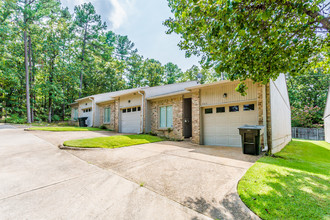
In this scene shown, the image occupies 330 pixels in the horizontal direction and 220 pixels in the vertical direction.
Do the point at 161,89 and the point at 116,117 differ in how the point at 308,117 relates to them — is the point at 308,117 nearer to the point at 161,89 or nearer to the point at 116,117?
the point at 161,89

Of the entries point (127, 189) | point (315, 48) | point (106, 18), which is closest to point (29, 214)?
point (127, 189)

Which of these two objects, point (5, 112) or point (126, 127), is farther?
point (5, 112)

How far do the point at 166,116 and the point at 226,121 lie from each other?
172 inches

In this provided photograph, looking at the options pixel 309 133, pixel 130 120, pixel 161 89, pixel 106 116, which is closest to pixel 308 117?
pixel 309 133

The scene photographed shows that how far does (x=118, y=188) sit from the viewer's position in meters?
3.06

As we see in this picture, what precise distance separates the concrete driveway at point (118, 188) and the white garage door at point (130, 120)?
7.48 m

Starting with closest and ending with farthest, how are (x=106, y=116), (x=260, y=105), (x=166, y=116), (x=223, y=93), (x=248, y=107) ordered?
(x=260, y=105) < (x=248, y=107) < (x=223, y=93) < (x=166, y=116) < (x=106, y=116)

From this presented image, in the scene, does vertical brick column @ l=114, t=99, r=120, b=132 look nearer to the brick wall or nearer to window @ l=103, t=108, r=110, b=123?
window @ l=103, t=108, r=110, b=123

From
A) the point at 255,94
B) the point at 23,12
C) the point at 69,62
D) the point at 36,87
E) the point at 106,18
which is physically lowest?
the point at 255,94

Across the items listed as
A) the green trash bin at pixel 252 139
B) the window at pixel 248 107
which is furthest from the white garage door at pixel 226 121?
the green trash bin at pixel 252 139

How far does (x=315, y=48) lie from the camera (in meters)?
4.17

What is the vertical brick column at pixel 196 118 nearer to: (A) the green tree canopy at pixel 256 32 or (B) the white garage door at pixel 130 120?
(A) the green tree canopy at pixel 256 32

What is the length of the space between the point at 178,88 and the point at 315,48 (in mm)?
9355

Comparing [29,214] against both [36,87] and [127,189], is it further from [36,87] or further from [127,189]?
[36,87]
